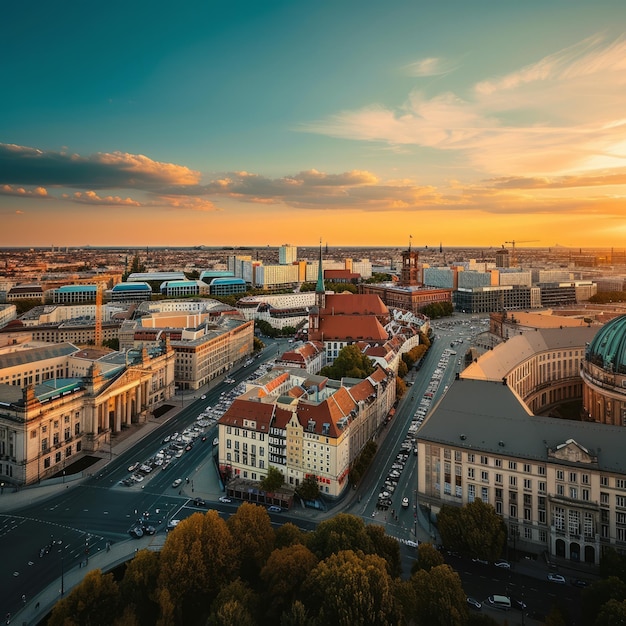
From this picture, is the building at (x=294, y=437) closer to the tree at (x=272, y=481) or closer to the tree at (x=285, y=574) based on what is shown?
the tree at (x=272, y=481)

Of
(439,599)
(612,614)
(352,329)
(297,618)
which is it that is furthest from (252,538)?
(352,329)

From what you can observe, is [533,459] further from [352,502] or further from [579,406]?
[579,406]

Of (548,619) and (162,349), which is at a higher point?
(162,349)

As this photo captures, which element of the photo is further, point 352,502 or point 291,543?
point 352,502

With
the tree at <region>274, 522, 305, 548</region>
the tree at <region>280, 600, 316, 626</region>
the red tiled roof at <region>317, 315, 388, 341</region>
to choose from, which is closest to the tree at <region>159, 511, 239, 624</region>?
the tree at <region>274, 522, 305, 548</region>

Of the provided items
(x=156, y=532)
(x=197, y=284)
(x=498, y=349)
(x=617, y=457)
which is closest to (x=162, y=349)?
(x=156, y=532)

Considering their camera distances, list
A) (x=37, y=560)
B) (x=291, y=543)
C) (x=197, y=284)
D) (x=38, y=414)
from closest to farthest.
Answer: (x=291, y=543) < (x=37, y=560) < (x=38, y=414) < (x=197, y=284)

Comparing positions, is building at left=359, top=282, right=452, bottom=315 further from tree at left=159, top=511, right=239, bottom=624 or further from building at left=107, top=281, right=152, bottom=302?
tree at left=159, top=511, right=239, bottom=624
